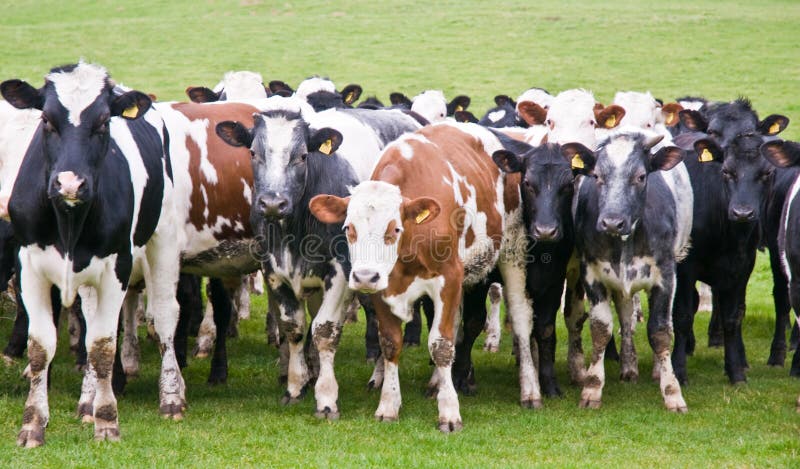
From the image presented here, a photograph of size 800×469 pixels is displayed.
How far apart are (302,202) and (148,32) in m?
33.7

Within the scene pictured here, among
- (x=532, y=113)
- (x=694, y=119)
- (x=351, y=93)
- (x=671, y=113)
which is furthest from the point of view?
(x=351, y=93)

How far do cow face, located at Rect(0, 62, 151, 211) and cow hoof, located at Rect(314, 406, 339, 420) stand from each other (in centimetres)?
256

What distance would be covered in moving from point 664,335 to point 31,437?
16.1ft

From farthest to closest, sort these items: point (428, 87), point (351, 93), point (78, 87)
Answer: point (428, 87)
point (351, 93)
point (78, 87)

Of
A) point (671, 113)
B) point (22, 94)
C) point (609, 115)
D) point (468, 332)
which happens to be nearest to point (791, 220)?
point (609, 115)

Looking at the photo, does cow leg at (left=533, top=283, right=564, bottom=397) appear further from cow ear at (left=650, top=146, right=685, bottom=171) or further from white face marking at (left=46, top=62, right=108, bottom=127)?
white face marking at (left=46, top=62, right=108, bottom=127)

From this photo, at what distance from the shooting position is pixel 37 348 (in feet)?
24.0

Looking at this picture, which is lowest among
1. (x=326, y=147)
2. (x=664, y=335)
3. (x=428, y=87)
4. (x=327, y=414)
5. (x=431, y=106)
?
(x=428, y=87)

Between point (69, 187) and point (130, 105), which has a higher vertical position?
point (130, 105)

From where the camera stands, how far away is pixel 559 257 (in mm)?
9602

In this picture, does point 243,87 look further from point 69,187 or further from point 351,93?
point 69,187

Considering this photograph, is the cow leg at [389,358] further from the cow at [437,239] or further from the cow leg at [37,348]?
the cow leg at [37,348]

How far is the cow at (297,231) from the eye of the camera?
28.0 ft

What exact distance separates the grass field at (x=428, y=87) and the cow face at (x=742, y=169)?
164cm
